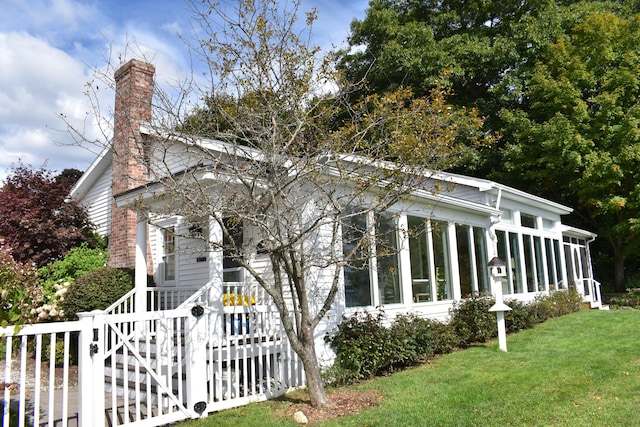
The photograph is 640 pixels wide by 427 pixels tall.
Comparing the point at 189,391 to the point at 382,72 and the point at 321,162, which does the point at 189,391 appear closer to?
the point at 321,162

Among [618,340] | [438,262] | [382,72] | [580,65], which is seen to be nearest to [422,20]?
[382,72]

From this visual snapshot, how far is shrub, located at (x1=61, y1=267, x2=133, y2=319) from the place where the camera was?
9344mm

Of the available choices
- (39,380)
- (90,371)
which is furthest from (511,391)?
(39,380)

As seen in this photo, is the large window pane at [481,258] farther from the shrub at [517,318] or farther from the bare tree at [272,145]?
the bare tree at [272,145]

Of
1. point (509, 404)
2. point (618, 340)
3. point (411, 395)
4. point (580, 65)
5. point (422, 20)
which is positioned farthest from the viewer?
point (422, 20)

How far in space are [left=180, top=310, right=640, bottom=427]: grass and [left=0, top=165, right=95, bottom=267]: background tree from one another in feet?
28.1

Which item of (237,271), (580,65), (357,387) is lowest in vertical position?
(357,387)

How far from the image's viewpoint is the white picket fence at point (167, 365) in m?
5.12

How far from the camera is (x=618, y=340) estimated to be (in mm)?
9742

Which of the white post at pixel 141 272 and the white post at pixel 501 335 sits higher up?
the white post at pixel 141 272

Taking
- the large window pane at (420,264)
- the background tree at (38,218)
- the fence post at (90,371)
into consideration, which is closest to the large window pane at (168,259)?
the background tree at (38,218)

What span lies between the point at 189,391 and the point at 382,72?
17386 millimetres

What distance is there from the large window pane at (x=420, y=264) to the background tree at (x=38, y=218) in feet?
27.7

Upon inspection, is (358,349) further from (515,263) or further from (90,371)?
(515,263)
